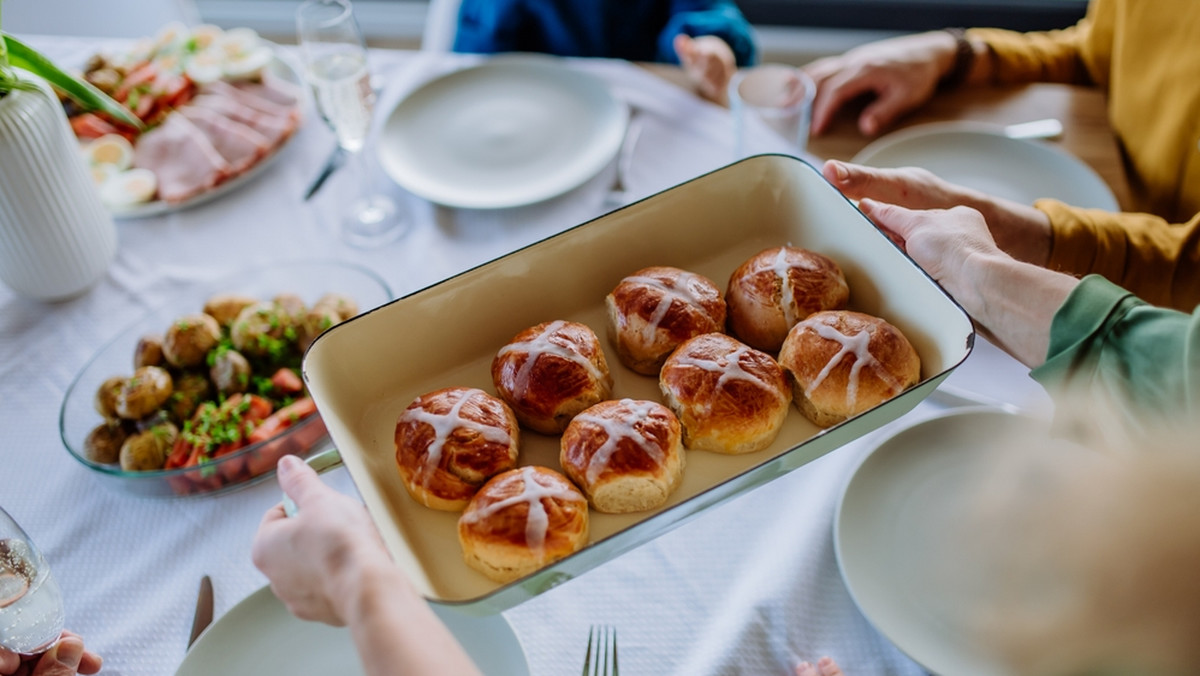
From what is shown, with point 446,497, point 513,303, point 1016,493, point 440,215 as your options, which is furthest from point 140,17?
point 1016,493

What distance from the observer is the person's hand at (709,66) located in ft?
5.25

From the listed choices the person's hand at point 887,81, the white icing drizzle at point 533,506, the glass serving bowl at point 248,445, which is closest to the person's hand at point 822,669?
the white icing drizzle at point 533,506

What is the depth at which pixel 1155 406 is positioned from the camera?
82cm

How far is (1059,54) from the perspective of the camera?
1659 mm

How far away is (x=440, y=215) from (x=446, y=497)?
2.30 feet

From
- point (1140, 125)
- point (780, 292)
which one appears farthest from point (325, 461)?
point (1140, 125)

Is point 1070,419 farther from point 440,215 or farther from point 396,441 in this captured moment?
point 440,215

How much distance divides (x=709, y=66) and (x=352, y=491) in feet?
3.40

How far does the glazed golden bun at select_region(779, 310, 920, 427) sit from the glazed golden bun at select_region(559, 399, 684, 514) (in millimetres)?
159

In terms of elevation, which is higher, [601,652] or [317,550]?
[317,550]

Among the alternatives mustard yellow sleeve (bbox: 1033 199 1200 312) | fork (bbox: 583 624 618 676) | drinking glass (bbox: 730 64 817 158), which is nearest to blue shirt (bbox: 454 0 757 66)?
drinking glass (bbox: 730 64 817 158)

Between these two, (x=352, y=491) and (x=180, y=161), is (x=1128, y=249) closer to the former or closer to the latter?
(x=352, y=491)

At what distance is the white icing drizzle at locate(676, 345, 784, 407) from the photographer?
914 millimetres

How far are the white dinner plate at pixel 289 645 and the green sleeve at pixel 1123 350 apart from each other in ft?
2.07
